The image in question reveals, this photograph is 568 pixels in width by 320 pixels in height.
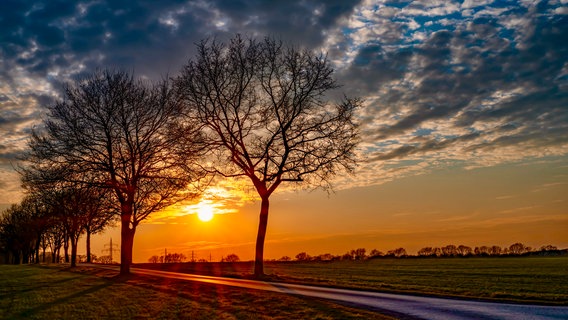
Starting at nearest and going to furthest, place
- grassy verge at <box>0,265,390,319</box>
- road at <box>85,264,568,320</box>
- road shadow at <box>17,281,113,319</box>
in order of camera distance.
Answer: road at <box>85,264,568,320</box> < grassy verge at <box>0,265,390,319</box> < road shadow at <box>17,281,113,319</box>

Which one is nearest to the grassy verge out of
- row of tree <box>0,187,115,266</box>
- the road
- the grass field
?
the road

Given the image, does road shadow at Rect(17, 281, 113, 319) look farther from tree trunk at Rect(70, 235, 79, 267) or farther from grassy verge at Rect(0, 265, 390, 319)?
tree trunk at Rect(70, 235, 79, 267)

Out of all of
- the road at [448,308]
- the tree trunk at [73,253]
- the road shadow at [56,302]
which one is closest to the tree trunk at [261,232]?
the road shadow at [56,302]

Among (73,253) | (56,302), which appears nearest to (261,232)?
(56,302)

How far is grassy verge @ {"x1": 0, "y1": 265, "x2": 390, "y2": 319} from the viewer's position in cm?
1548

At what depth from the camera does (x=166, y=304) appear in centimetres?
1861

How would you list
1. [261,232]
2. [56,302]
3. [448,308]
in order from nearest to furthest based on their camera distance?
1. [448,308]
2. [56,302]
3. [261,232]

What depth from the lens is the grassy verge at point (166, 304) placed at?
50.8ft

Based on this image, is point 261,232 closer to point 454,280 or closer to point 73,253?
point 454,280

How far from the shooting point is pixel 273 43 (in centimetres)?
3114

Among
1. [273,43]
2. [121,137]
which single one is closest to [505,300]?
[273,43]

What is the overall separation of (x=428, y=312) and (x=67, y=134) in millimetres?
27267

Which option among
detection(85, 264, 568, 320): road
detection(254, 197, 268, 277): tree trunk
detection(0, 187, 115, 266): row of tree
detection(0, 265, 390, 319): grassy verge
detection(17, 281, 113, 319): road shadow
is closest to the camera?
detection(85, 264, 568, 320): road

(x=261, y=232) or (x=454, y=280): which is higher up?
(x=261, y=232)
